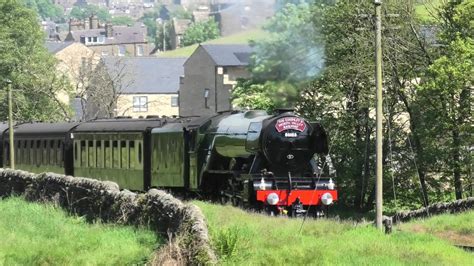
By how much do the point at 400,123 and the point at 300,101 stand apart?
5674mm

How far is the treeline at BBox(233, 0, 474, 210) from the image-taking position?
39.4 metres

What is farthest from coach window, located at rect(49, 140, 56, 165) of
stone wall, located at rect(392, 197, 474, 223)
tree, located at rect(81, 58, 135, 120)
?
tree, located at rect(81, 58, 135, 120)

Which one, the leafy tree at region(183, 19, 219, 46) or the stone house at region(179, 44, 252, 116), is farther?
Answer: the leafy tree at region(183, 19, 219, 46)

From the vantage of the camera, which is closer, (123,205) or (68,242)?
(68,242)

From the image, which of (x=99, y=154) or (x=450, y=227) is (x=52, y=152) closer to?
(x=99, y=154)

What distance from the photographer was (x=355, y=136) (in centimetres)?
4941

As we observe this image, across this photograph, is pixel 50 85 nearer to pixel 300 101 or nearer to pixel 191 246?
pixel 300 101

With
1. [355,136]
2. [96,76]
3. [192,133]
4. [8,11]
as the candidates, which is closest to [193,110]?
[96,76]

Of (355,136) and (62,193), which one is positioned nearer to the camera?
(62,193)

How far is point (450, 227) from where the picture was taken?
25000 mm

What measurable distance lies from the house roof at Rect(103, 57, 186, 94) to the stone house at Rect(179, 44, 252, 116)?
10.9m

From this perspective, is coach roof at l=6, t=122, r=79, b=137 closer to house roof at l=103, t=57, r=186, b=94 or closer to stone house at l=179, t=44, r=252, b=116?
stone house at l=179, t=44, r=252, b=116

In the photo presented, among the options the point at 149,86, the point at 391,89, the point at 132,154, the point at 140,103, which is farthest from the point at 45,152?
the point at 149,86

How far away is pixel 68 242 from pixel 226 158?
8953mm
